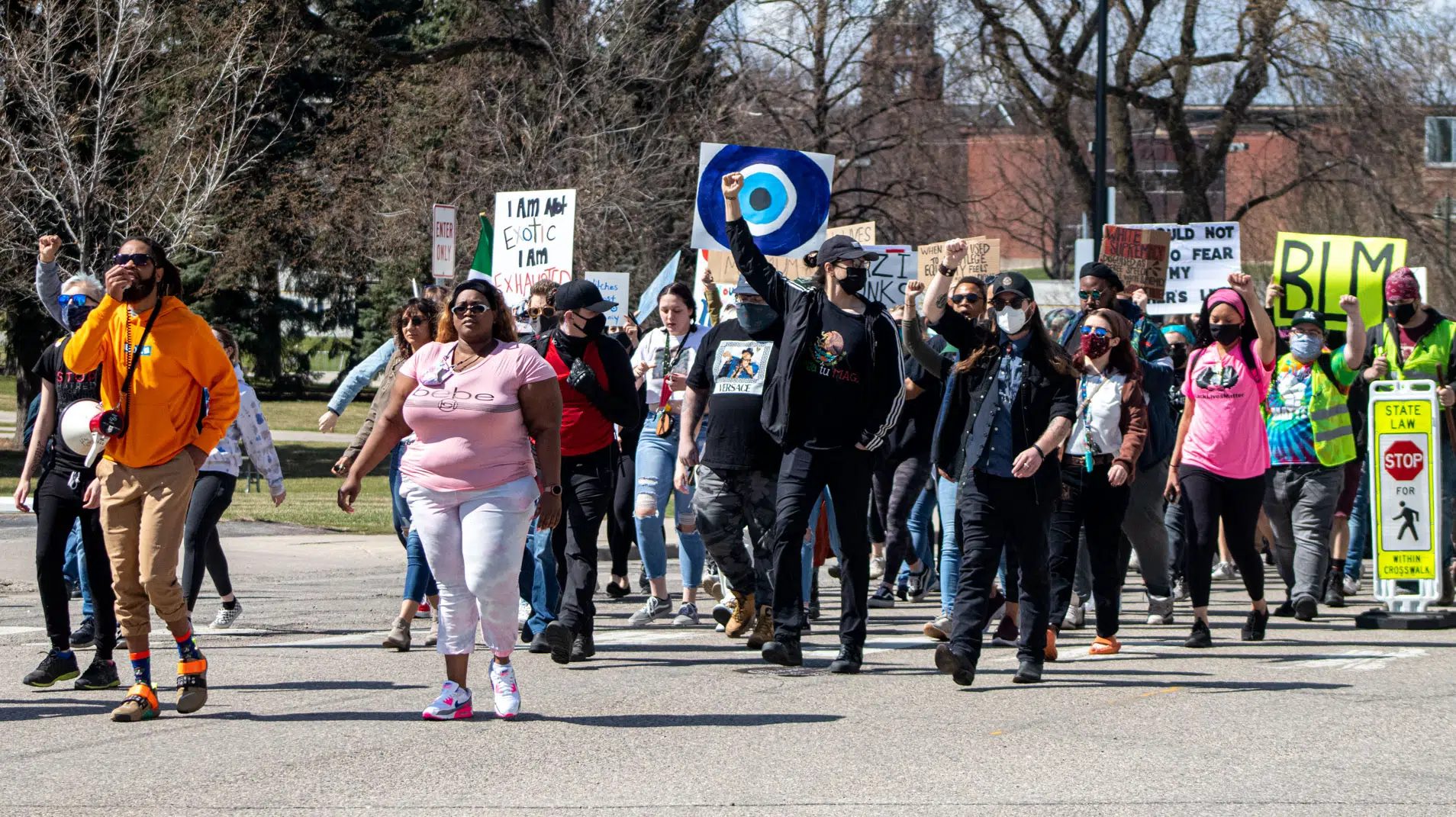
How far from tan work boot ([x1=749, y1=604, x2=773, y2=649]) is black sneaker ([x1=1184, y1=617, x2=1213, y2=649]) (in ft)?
7.31

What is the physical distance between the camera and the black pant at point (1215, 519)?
30.4 feet

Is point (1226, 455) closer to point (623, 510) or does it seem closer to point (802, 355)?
point (802, 355)

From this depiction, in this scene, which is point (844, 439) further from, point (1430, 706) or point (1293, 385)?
point (1293, 385)

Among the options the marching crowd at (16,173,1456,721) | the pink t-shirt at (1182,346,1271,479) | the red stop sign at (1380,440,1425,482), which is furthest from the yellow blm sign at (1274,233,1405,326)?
the pink t-shirt at (1182,346,1271,479)

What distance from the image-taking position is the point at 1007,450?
7.76 metres

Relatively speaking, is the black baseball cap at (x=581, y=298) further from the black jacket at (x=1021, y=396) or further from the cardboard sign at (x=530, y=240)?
the cardboard sign at (x=530, y=240)

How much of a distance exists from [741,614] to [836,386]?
5.54 feet

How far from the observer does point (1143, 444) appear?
870 cm

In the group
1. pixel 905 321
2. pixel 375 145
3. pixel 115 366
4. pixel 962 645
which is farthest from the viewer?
pixel 375 145

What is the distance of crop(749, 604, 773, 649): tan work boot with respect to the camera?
8.88 meters

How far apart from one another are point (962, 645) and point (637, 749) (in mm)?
1933

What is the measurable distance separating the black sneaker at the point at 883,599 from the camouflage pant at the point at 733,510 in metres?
2.77

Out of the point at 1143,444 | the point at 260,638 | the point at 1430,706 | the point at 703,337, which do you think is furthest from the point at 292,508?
the point at 1430,706

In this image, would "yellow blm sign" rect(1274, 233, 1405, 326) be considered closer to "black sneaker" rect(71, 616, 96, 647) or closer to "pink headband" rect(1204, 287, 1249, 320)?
"pink headband" rect(1204, 287, 1249, 320)
